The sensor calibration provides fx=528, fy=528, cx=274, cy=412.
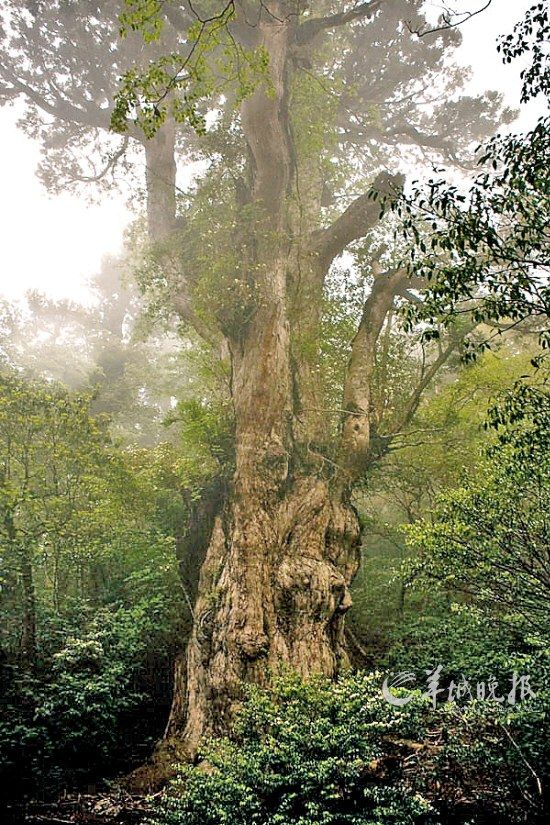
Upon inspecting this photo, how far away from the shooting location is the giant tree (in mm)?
6820

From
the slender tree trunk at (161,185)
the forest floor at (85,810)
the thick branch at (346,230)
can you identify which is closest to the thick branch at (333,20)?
the thick branch at (346,230)

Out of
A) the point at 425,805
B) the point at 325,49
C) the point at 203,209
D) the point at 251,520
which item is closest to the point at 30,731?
the point at 251,520

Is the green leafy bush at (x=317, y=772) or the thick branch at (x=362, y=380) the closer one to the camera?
the green leafy bush at (x=317, y=772)

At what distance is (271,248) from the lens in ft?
34.0

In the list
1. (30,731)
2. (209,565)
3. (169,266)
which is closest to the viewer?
(30,731)

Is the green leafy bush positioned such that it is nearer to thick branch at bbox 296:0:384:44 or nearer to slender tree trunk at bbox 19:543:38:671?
slender tree trunk at bbox 19:543:38:671

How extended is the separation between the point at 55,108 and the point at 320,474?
12.7 meters

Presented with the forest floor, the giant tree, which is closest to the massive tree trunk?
the giant tree

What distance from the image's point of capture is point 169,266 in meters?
11.4

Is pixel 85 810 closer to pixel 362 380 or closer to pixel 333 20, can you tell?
pixel 362 380

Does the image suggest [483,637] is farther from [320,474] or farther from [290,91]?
[290,91]

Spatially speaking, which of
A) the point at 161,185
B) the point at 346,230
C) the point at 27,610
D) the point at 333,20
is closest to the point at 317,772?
the point at 27,610

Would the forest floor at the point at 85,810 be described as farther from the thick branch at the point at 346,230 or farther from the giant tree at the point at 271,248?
the thick branch at the point at 346,230

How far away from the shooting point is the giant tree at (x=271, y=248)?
6.82 m
